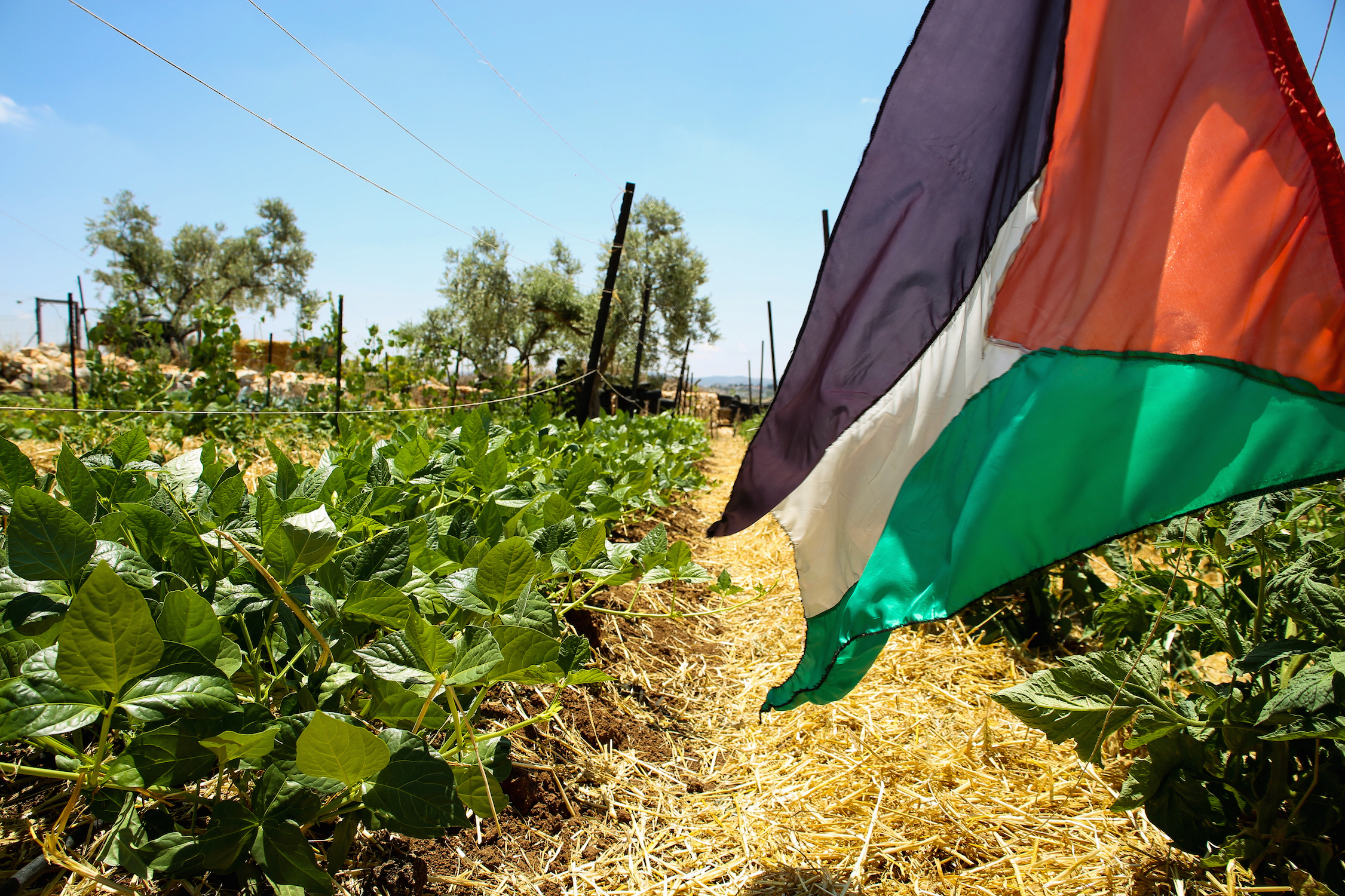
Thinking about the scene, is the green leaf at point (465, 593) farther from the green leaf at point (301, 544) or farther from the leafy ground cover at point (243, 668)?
the green leaf at point (301, 544)

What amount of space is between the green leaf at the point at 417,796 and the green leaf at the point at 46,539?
1.87 feet

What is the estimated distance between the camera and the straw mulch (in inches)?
63.2

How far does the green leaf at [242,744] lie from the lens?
0.88 m

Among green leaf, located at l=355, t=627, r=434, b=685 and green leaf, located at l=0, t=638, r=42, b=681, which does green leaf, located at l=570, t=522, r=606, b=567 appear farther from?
green leaf, located at l=0, t=638, r=42, b=681

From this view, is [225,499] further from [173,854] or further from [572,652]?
[572,652]

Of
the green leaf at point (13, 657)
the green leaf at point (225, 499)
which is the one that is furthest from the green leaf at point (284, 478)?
the green leaf at point (13, 657)

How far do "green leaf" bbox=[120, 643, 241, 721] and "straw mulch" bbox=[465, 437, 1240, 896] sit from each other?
71 cm

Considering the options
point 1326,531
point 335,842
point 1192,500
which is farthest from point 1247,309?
point 335,842

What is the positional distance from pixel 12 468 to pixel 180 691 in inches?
29.0

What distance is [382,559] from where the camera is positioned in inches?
47.9

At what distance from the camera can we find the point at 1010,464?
1.45 meters

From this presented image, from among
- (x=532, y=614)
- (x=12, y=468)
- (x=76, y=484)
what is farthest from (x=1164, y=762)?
(x=12, y=468)

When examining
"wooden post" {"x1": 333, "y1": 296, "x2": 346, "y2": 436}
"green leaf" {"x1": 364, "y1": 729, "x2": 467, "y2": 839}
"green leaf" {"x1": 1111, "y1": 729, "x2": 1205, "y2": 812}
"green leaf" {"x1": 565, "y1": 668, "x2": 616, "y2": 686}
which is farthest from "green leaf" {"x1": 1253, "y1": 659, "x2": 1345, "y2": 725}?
"wooden post" {"x1": 333, "y1": 296, "x2": 346, "y2": 436}

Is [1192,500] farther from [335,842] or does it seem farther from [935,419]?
[335,842]
